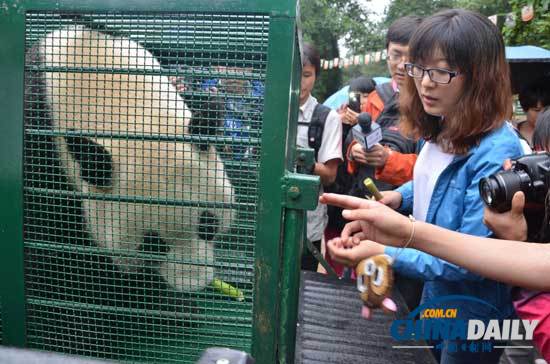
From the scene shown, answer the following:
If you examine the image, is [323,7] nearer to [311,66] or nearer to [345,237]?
[311,66]

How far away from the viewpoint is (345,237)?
62.9 inches

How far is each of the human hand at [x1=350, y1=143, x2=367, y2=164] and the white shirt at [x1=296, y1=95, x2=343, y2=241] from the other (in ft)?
0.81

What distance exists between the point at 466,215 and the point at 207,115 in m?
0.92

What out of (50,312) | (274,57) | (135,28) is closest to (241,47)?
(274,57)

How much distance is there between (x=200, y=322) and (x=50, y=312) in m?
0.50

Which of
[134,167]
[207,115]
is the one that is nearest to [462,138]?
[207,115]

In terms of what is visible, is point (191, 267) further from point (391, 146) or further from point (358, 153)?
point (391, 146)

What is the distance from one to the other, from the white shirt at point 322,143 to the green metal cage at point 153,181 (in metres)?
1.55

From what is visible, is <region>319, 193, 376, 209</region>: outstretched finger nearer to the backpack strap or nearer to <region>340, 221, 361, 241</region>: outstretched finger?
<region>340, 221, 361, 241</region>: outstretched finger

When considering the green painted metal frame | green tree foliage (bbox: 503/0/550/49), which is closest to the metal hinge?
the green painted metal frame

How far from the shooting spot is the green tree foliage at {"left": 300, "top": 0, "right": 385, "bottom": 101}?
17.8 metres

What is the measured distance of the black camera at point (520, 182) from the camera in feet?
4.38

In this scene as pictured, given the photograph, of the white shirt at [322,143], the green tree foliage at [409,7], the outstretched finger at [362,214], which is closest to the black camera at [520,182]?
the outstretched finger at [362,214]

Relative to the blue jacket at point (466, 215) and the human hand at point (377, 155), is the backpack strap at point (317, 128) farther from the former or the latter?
the blue jacket at point (466, 215)
